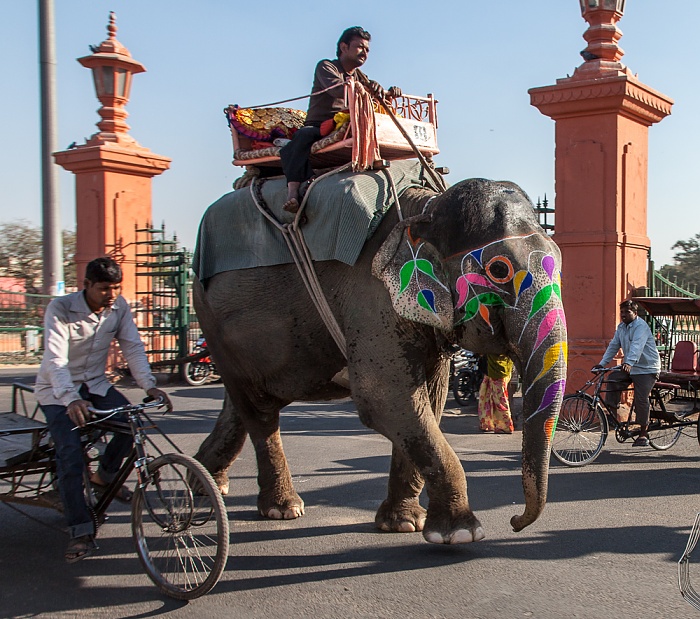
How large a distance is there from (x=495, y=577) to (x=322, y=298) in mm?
1886

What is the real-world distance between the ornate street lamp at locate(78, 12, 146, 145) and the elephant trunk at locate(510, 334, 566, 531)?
1192 cm

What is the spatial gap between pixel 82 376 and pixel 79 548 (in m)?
1.01

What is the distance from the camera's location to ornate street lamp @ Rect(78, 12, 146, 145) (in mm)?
14281

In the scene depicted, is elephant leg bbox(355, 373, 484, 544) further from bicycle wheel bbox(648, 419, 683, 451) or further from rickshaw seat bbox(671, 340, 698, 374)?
rickshaw seat bbox(671, 340, 698, 374)

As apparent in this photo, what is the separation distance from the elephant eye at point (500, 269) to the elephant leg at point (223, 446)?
2.77 m

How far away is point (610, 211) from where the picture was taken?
397 inches

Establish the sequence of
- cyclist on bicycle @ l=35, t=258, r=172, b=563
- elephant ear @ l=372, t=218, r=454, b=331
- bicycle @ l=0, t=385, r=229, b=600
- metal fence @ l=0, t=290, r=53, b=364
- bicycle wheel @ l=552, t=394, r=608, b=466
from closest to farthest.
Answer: bicycle @ l=0, t=385, r=229, b=600 < cyclist on bicycle @ l=35, t=258, r=172, b=563 < elephant ear @ l=372, t=218, r=454, b=331 < bicycle wheel @ l=552, t=394, r=608, b=466 < metal fence @ l=0, t=290, r=53, b=364

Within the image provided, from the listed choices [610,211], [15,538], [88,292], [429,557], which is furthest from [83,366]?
[610,211]

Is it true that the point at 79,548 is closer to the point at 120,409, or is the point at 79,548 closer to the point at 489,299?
the point at 120,409

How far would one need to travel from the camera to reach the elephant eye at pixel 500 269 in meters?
4.36

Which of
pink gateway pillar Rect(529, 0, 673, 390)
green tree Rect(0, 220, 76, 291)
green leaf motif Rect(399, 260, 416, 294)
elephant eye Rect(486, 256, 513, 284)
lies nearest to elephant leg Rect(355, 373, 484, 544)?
green leaf motif Rect(399, 260, 416, 294)

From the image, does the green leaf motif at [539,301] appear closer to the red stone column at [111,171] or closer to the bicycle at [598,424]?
the bicycle at [598,424]

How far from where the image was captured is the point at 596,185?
1015cm

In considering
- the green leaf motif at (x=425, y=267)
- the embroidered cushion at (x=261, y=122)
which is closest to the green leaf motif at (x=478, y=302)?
Result: the green leaf motif at (x=425, y=267)
